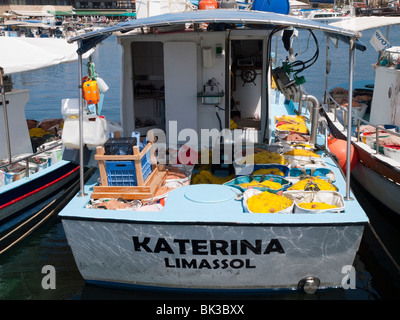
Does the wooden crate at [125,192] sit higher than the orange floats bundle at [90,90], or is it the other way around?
the orange floats bundle at [90,90]

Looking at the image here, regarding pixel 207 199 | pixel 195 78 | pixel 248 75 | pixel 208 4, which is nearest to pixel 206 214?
pixel 207 199

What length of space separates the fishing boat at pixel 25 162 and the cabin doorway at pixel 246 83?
365 cm

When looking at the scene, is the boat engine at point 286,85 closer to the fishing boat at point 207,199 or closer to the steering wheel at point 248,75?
the fishing boat at point 207,199

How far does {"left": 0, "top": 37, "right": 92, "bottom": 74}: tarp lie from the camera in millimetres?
8617

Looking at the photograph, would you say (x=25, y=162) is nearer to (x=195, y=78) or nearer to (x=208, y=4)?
(x=195, y=78)

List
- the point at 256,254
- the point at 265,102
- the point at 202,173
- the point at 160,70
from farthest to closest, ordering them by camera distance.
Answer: the point at 160,70 → the point at 265,102 → the point at 202,173 → the point at 256,254

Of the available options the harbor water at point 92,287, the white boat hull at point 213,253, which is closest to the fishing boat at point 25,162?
the harbor water at point 92,287

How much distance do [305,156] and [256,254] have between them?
95.5 inches

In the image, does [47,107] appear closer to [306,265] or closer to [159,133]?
[159,133]

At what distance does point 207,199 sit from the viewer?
210 inches

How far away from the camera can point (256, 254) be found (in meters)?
5.01

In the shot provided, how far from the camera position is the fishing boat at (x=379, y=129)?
8156 millimetres

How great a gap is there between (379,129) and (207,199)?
5055mm

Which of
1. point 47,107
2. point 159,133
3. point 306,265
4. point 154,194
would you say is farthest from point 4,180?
point 47,107
